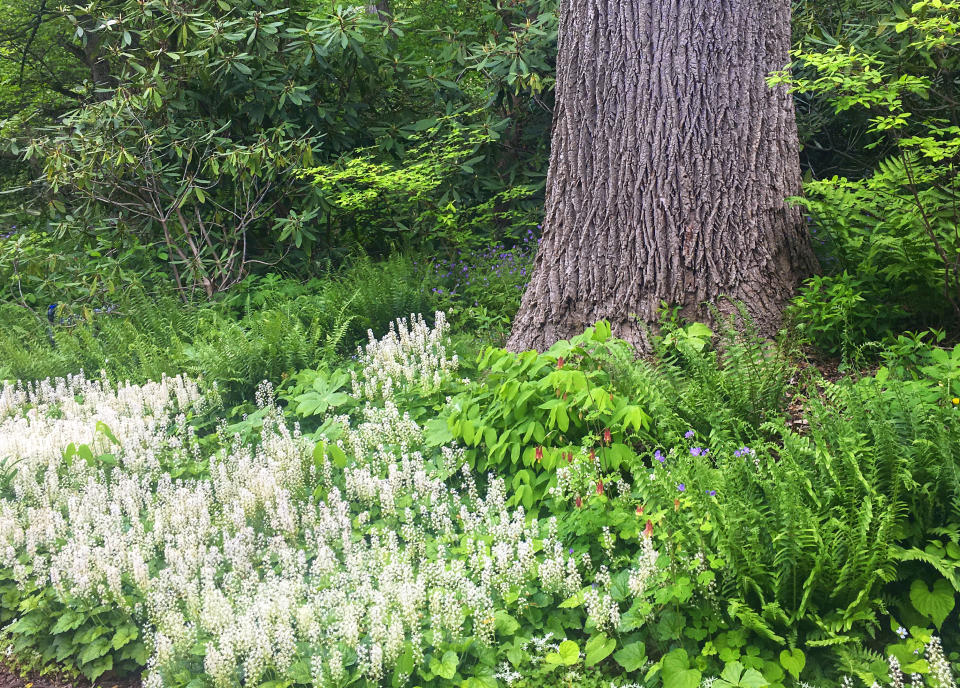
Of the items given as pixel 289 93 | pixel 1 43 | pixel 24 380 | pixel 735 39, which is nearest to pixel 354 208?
pixel 289 93

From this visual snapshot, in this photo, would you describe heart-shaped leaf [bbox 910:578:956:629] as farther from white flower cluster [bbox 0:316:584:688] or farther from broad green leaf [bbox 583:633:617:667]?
white flower cluster [bbox 0:316:584:688]

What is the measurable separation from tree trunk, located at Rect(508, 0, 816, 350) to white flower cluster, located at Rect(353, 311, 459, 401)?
933mm

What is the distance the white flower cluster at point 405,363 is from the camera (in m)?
4.91

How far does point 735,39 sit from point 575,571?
333cm

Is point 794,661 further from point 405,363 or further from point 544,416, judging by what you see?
point 405,363

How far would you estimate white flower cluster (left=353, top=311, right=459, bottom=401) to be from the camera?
491cm

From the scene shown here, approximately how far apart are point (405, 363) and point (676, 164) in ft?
7.30

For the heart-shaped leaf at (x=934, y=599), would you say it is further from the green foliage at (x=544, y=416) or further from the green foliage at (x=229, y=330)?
the green foliage at (x=229, y=330)

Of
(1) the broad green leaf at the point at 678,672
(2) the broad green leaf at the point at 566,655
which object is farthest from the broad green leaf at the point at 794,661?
(2) the broad green leaf at the point at 566,655

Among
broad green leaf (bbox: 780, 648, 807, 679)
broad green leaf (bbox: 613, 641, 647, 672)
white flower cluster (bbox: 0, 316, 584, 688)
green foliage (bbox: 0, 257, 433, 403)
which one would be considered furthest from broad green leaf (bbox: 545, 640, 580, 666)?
green foliage (bbox: 0, 257, 433, 403)

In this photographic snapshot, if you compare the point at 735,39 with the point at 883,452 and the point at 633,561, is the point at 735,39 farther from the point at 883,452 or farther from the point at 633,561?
the point at 633,561

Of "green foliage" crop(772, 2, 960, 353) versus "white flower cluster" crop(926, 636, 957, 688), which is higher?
"green foliage" crop(772, 2, 960, 353)

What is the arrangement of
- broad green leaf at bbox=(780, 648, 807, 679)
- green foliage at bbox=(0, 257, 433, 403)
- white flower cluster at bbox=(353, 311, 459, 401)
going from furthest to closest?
green foliage at bbox=(0, 257, 433, 403) < white flower cluster at bbox=(353, 311, 459, 401) < broad green leaf at bbox=(780, 648, 807, 679)

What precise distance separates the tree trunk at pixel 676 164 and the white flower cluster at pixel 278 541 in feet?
4.44
